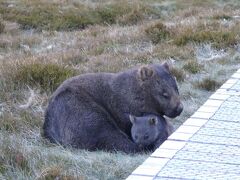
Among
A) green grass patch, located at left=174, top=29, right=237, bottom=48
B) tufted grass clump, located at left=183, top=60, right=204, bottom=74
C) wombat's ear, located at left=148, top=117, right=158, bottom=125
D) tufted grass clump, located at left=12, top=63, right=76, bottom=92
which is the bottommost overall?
green grass patch, located at left=174, top=29, right=237, bottom=48

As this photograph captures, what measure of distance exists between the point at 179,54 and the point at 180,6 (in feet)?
32.1

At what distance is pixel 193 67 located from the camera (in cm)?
1056

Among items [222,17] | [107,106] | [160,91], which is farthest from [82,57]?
[222,17]

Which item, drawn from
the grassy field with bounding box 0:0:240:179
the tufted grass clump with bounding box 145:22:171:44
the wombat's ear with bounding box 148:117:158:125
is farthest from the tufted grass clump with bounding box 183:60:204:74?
the wombat's ear with bounding box 148:117:158:125

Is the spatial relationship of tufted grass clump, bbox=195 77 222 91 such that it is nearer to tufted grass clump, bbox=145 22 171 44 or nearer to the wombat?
the wombat

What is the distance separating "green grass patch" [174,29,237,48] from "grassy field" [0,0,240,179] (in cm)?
2

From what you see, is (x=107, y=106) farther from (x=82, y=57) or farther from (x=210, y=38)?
(x=210, y=38)

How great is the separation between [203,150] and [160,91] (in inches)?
58.9

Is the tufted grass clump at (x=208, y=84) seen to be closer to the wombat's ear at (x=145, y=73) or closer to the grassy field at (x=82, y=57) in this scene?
the grassy field at (x=82, y=57)

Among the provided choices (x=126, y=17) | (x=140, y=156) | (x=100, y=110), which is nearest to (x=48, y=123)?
(x=100, y=110)

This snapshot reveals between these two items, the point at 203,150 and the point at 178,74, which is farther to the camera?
the point at 178,74

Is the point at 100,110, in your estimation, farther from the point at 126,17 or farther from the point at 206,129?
the point at 126,17

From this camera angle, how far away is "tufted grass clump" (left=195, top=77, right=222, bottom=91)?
9.41 metres

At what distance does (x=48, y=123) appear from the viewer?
731 centimetres
